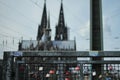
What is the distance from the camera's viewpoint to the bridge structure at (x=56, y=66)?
483 cm

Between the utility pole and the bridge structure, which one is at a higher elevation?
the utility pole

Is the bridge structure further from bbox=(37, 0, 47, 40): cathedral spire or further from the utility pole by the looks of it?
bbox=(37, 0, 47, 40): cathedral spire

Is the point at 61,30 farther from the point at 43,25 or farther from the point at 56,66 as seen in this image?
the point at 56,66

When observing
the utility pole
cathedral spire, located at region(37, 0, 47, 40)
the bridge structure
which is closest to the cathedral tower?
cathedral spire, located at region(37, 0, 47, 40)

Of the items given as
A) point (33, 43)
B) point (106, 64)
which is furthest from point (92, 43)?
point (33, 43)

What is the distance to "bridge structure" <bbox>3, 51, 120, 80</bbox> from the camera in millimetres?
4832

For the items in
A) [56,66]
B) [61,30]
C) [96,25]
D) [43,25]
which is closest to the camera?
[56,66]

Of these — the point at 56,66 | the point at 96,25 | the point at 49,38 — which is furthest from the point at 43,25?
the point at 56,66

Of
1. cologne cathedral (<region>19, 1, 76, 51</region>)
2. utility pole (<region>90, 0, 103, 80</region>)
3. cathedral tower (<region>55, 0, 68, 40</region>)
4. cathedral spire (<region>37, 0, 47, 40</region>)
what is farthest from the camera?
cathedral spire (<region>37, 0, 47, 40</region>)

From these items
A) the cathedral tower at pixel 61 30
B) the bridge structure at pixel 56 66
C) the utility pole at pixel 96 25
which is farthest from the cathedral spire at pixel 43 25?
A: the bridge structure at pixel 56 66

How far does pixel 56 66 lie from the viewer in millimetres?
5090

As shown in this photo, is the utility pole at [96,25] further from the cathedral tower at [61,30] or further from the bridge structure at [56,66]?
the cathedral tower at [61,30]

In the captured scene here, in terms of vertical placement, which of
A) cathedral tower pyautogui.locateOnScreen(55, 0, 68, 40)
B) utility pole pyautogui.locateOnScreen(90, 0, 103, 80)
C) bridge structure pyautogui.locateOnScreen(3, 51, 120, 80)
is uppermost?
cathedral tower pyautogui.locateOnScreen(55, 0, 68, 40)

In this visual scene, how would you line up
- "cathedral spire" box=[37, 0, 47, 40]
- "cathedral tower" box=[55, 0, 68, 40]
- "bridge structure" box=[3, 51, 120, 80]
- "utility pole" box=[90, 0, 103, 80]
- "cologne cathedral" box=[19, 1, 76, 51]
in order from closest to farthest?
1. "bridge structure" box=[3, 51, 120, 80]
2. "utility pole" box=[90, 0, 103, 80]
3. "cologne cathedral" box=[19, 1, 76, 51]
4. "cathedral tower" box=[55, 0, 68, 40]
5. "cathedral spire" box=[37, 0, 47, 40]
